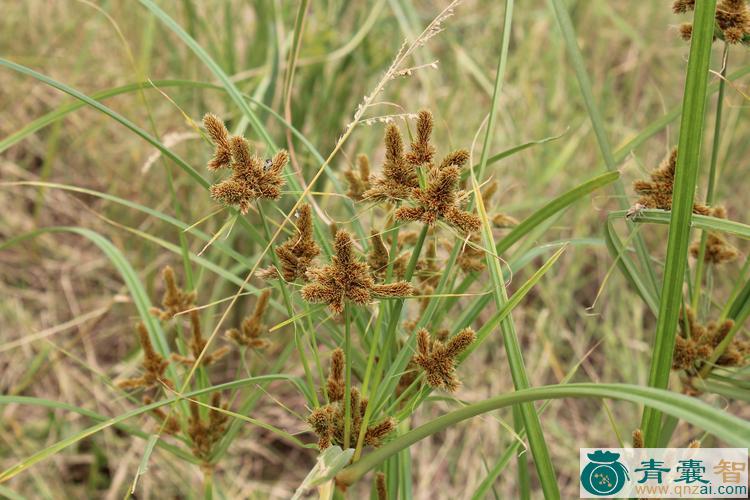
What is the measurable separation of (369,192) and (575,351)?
4.34 ft

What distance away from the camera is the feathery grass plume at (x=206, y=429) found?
2.63 ft

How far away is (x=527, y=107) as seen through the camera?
6.87 ft

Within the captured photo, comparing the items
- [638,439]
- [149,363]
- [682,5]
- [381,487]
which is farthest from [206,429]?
[682,5]

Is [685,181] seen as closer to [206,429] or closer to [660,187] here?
[660,187]

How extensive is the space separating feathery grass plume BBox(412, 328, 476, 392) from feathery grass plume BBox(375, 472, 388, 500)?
14 cm

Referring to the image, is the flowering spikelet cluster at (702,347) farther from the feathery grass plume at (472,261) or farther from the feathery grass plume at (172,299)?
the feathery grass plume at (172,299)

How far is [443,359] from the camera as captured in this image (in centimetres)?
59

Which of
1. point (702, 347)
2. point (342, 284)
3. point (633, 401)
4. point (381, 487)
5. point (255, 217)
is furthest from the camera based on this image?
point (255, 217)

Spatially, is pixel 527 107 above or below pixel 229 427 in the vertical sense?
above

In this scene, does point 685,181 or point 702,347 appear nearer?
point 685,181

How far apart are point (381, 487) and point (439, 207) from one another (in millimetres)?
286

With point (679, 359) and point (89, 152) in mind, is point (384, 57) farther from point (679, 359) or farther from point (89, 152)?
point (679, 359)

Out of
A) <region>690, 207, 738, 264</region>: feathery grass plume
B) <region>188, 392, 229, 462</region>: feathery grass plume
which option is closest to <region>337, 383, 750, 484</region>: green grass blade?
<region>188, 392, 229, 462</region>: feathery grass plume

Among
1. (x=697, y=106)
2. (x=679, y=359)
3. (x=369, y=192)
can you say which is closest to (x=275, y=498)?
(x=679, y=359)
